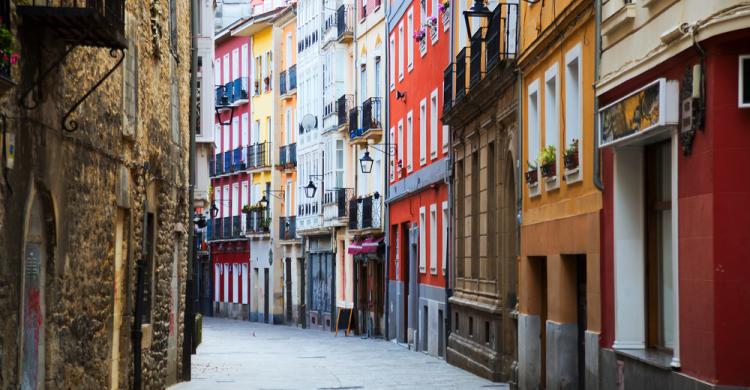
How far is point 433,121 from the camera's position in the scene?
3853 cm

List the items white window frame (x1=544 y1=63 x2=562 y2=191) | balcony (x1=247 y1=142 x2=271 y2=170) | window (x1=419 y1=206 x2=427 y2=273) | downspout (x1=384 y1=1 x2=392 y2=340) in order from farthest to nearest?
balcony (x1=247 y1=142 x2=271 y2=170), downspout (x1=384 y1=1 x2=392 y2=340), window (x1=419 y1=206 x2=427 y2=273), white window frame (x1=544 y1=63 x2=562 y2=191)

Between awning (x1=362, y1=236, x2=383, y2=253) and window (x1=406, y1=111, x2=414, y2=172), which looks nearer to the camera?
window (x1=406, y1=111, x2=414, y2=172)

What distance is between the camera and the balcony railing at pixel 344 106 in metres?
55.4

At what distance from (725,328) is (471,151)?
19.1 metres

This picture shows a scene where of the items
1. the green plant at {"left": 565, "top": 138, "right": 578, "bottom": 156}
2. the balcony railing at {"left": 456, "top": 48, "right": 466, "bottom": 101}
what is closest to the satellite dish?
the balcony railing at {"left": 456, "top": 48, "right": 466, "bottom": 101}

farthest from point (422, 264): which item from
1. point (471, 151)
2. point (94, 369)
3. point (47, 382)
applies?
point (47, 382)

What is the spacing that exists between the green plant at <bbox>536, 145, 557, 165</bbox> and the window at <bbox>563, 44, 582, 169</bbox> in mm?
645

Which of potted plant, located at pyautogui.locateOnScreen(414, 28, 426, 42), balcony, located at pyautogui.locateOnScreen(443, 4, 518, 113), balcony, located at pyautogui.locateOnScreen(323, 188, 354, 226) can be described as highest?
potted plant, located at pyautogui.locateOnScreen(414, 28, 426, 42)

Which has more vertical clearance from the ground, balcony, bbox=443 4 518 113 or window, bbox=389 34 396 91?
window, bbox=389 34 396 91

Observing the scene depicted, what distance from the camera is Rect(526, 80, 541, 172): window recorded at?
2284cm

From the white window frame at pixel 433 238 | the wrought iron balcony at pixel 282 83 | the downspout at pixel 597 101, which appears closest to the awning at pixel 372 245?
the white window frame at pixel 433 238

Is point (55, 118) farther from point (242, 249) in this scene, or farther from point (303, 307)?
point (242, 249)

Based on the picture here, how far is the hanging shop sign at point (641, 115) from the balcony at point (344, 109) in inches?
1540

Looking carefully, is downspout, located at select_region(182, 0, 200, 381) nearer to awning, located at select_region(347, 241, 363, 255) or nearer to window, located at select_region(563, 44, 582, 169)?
window, located at select_region(563, 44, 582, 169)
